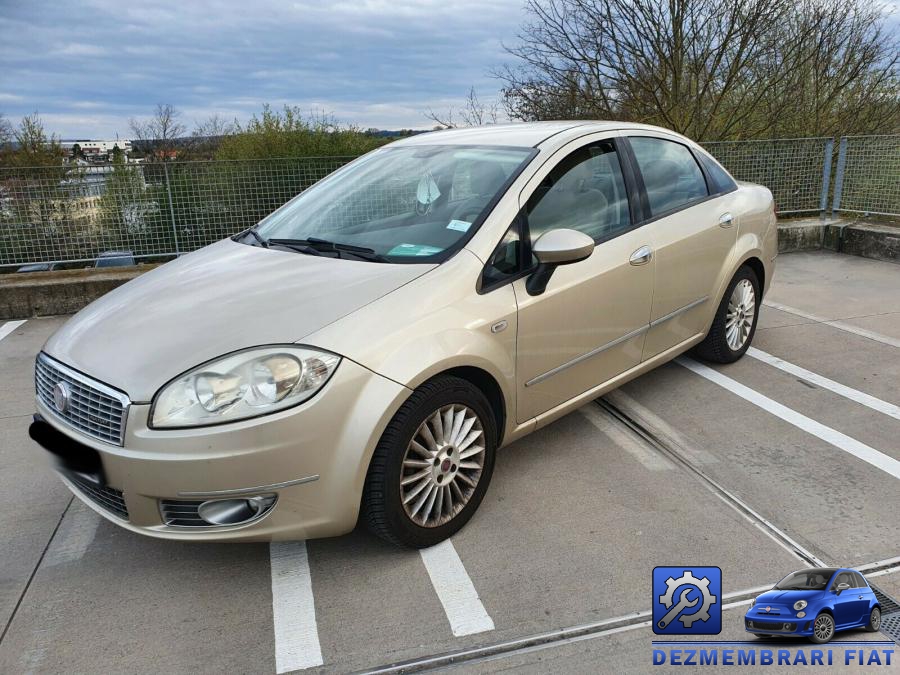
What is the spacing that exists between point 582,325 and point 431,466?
1067 millimetres

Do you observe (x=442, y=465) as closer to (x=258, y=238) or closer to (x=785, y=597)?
(x=785, y=597)

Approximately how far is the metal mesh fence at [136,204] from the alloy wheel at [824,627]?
6303mm

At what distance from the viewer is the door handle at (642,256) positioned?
356 centimetres

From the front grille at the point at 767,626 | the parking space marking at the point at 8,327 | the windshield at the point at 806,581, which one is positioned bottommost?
the front grille at the point at 767,626

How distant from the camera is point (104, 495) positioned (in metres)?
2.54

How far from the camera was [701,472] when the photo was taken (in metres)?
3.38

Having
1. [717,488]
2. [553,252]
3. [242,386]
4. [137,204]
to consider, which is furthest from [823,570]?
[137,204]

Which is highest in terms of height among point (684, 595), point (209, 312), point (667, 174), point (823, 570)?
point (667, 174)

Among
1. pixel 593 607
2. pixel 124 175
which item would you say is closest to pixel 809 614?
pixel 593 607

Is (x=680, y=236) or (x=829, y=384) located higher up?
(x=680, y=236)

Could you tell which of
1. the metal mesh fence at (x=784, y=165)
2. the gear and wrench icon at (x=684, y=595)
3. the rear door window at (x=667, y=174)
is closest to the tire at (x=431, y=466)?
the gear and wrench icon at (x=684, y=595)

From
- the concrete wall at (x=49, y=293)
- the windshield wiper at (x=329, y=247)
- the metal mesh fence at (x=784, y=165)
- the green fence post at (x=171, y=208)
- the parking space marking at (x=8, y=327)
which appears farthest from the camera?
the metal mesh fence at (x=784, y=165)

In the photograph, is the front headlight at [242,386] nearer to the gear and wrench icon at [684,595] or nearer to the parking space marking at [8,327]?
the gear and wrench icon at [684,595]

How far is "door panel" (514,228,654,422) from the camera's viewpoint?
3076mm
